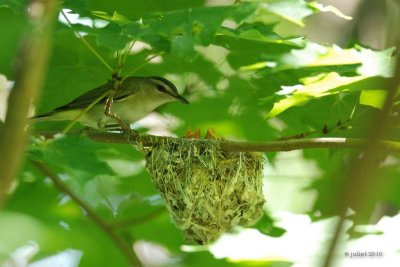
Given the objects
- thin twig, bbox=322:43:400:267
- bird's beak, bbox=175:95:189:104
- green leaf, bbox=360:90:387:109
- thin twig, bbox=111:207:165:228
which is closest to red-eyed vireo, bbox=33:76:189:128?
bird's beak, bbox=175:95:189:104

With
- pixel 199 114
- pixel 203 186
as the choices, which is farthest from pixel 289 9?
pixel 199 114

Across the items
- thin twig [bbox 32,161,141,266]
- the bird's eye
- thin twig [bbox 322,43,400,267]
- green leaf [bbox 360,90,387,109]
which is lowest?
thin twig [bbox 322,43,400,267]

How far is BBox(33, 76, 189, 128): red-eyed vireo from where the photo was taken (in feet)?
17.5

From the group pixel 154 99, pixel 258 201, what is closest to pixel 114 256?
pixel 258 201

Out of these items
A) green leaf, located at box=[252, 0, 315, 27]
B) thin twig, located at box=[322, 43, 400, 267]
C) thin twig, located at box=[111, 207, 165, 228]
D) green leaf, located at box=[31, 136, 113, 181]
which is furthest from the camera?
thin twig, located at box=[111, 207, 165, 228]

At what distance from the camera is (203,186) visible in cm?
469

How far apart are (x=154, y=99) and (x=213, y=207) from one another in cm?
186

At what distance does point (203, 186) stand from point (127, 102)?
6.48 ft

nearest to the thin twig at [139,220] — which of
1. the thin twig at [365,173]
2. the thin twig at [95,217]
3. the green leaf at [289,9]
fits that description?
the thin twig at [95,217]

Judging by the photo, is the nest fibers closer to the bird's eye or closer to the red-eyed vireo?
the red-eyed vireo

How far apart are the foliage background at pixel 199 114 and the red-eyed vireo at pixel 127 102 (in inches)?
4.9

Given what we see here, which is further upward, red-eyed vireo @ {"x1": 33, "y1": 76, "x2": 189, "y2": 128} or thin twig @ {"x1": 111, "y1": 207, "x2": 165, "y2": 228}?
red-eyed vireo @ {"x1": 33, "y1": 76, "x2": 189, "y2": 128}

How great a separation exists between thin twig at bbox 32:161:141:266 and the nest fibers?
45 centimetres

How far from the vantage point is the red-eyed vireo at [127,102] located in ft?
17.5
